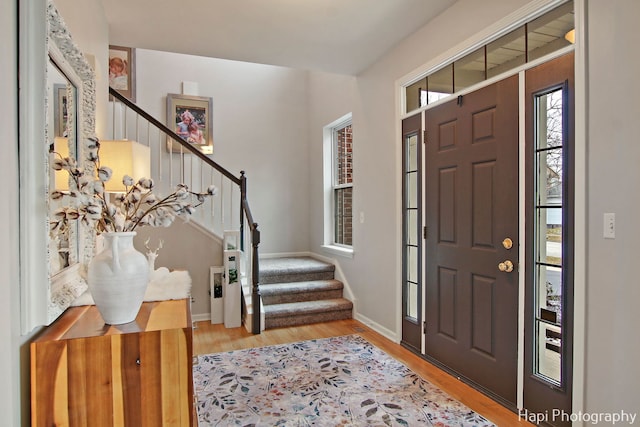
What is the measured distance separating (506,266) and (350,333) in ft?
6.16

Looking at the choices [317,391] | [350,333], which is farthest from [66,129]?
[350,333]

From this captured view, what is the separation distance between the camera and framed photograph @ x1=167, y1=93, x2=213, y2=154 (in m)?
5.00

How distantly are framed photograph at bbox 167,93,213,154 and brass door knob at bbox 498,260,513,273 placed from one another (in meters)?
4.08

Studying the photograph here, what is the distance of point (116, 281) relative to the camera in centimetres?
128

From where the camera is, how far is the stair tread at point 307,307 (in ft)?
12.9

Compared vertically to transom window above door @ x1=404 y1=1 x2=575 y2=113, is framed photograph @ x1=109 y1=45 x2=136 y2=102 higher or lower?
higher

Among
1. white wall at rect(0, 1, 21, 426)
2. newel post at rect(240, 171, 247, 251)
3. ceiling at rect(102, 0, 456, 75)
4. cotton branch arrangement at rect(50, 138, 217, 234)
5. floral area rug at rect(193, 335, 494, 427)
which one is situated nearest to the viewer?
white wall at rect(0, 1, 21, 426)

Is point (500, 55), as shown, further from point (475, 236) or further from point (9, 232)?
point (9, 232)

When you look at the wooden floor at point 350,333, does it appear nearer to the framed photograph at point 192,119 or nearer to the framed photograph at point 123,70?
the framed photograph at point 192,119

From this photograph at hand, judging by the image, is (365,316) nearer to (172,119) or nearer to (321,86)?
(321,86)
